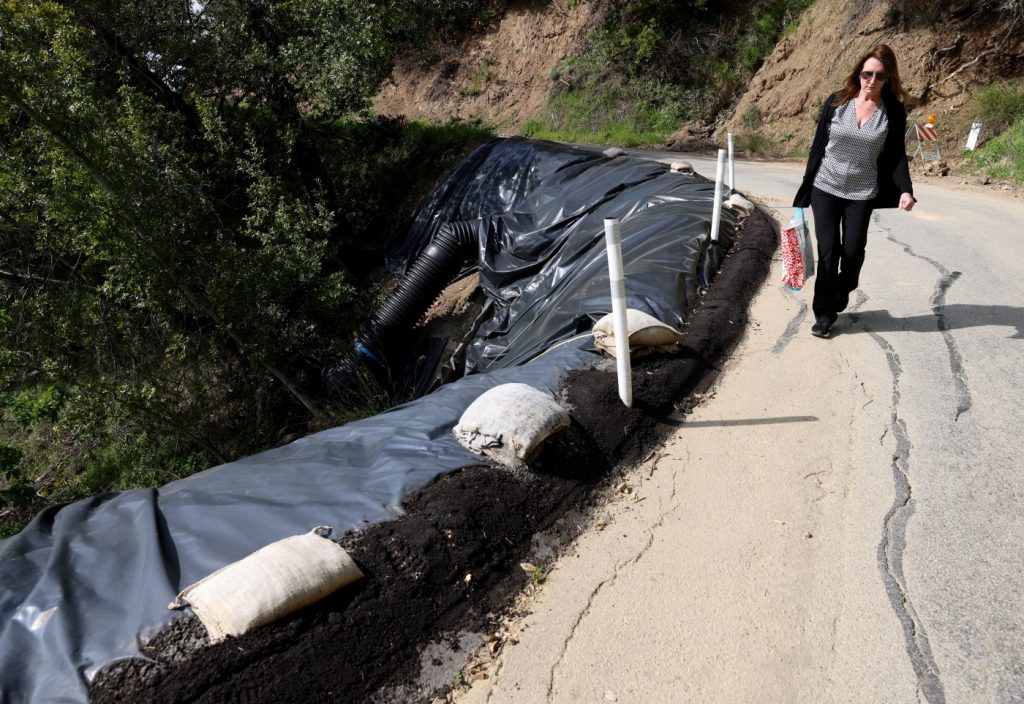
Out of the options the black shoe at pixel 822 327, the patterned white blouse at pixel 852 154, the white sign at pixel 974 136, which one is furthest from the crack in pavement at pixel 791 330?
the white sign at pixel 974 136

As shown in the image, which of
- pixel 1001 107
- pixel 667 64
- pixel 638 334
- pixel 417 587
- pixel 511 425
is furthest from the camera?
Answer: pixel 667 64

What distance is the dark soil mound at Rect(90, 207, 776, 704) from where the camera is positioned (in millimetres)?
2410

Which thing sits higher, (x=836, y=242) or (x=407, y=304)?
(x=836, y=242)

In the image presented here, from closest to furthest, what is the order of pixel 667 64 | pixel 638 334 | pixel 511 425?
pixel 511 425 < pixel 638 334 < pixel 667 64

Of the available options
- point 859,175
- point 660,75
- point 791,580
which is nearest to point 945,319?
point 859,175

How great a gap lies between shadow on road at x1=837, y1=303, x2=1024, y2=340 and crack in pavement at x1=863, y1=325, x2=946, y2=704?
1303 mm

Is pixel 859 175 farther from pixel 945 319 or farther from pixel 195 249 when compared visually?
pixel 195 249

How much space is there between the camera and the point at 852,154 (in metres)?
4.75

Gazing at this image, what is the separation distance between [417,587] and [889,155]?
4.19 metres

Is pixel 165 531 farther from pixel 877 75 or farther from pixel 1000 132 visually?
pixel 1000 132

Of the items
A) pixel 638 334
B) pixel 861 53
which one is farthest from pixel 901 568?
pixel 861 53

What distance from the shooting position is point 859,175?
4781 millimetres

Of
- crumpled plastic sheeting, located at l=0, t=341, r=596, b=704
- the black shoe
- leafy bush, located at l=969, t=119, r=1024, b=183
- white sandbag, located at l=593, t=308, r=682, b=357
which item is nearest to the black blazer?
the black shoe

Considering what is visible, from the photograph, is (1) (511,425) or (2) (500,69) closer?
(1) (511,425)
